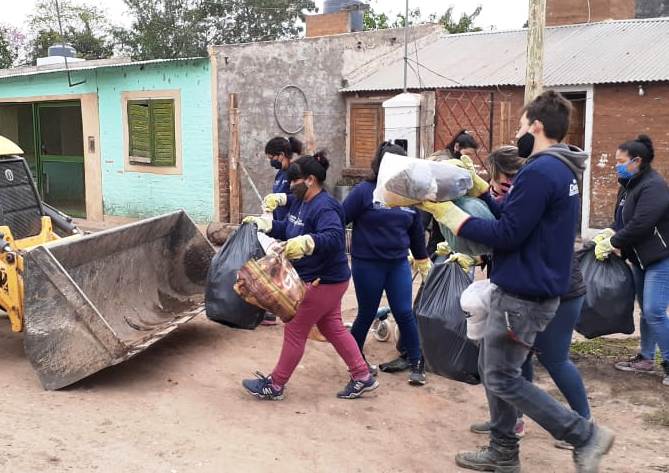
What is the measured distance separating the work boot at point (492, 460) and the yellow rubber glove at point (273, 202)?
237 cm

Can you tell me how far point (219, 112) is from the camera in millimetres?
12836

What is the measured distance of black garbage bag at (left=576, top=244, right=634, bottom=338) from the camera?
522 cm

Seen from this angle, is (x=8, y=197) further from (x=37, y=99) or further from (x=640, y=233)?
(x=37, y=99)

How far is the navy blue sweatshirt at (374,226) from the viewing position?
16.9ft

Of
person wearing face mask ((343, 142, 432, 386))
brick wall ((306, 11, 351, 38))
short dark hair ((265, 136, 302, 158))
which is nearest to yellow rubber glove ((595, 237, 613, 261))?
person wearing face mask ((343, 142, 432, 386))

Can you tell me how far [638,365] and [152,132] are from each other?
10.2 metres

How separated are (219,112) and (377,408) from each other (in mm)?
8884

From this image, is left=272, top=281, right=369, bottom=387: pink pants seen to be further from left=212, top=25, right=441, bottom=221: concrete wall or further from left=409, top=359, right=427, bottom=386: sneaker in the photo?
left=212, top=25, right=441, bottom=221: concrete wall

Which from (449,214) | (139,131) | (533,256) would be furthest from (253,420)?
(139,131)

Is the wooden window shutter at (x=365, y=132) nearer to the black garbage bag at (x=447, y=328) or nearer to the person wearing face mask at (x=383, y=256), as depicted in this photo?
the person wearing face mask at (x=383, y=256)

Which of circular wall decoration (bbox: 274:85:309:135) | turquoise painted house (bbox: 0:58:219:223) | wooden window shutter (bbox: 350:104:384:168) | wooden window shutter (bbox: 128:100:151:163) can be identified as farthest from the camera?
wooden window shutter (bbox: 350:104:384:168)

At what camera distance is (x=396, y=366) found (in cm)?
555

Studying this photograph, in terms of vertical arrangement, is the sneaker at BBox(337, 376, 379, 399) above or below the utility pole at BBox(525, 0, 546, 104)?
below

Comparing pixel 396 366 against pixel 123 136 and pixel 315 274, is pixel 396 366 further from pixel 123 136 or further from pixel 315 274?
pixel 123 136
